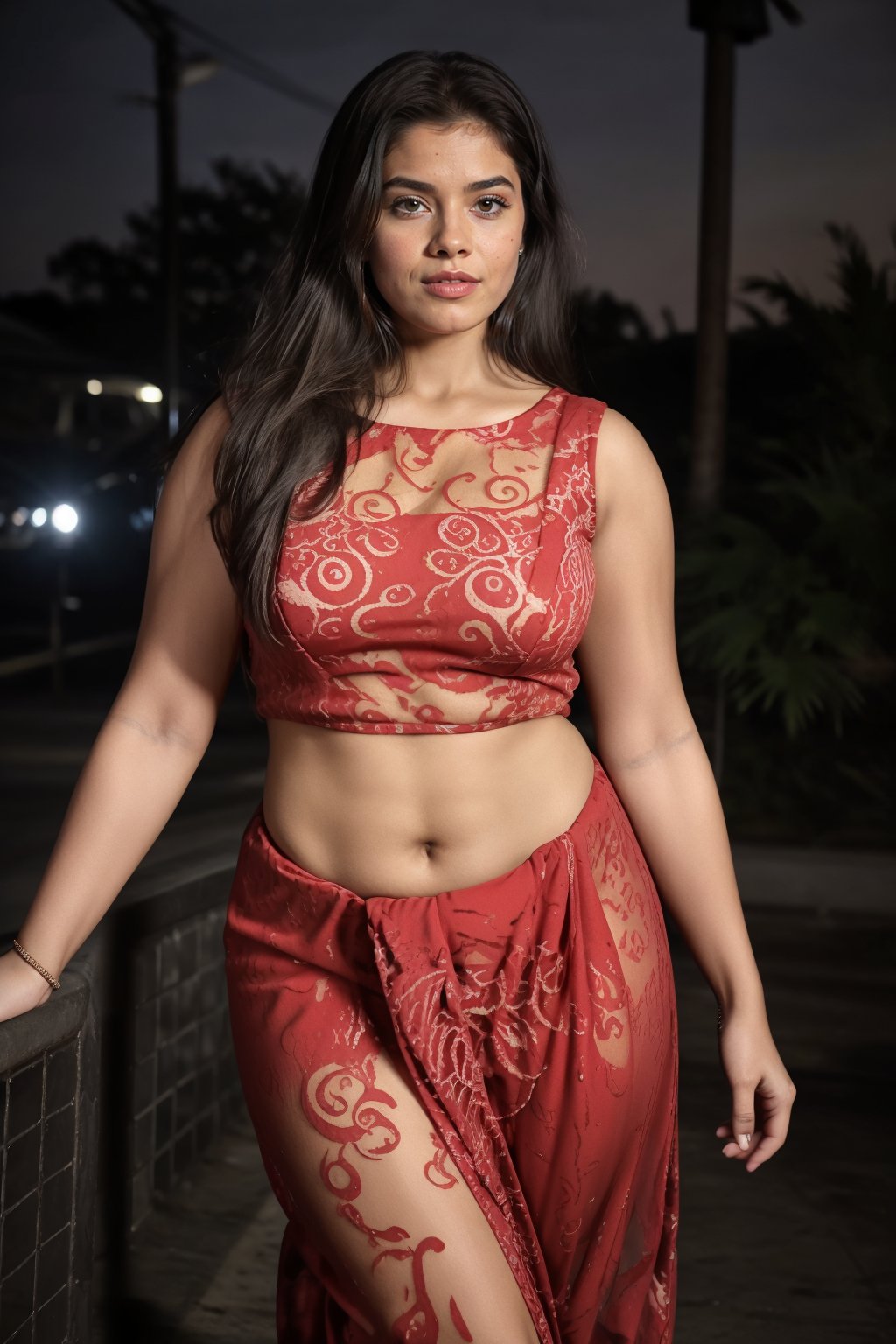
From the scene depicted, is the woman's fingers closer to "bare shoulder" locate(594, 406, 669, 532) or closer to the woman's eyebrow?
"bare shoulder" locate(594, 406, 669, 532)

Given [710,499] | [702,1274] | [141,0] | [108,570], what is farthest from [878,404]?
[108,570]

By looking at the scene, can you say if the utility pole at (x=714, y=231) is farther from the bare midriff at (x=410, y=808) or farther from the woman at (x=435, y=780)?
the bare midriff at (x=410, y=808)

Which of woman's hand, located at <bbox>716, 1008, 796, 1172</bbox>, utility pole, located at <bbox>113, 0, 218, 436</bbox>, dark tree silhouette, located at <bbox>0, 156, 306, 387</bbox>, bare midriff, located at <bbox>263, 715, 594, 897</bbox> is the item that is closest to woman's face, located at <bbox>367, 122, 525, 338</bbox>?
bare midriff, located at <bbox>263, 715, 594, 897</bbox>

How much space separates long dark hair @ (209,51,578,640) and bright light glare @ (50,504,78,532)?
9.13m

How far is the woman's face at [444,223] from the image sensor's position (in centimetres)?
149

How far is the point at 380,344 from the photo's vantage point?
1.59m

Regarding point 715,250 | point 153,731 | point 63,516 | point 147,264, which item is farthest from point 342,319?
point 147,264

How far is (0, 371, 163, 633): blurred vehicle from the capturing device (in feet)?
33.1

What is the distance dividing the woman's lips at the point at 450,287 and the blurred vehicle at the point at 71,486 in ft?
26.0

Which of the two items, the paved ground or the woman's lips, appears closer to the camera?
the woman's lips

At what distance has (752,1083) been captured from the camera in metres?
1.57

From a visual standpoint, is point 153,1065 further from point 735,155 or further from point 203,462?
point 735,155

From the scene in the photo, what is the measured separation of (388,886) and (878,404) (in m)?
3.98

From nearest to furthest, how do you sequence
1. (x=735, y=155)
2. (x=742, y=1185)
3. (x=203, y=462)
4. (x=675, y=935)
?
1. (x=203, y=462)
2. (x=742, y=1185)
3. (x=675, y=935)
4. (x=735, y=155)
